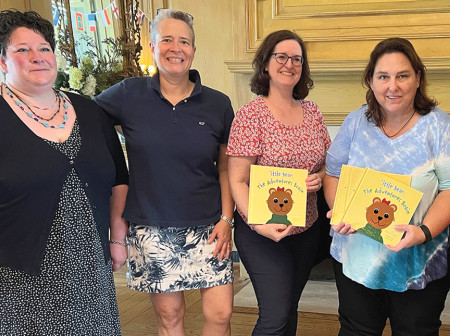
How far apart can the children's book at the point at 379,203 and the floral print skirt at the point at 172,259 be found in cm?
57

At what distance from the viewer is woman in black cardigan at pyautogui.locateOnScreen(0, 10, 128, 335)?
1494 mm

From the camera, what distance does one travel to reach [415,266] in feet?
5.47

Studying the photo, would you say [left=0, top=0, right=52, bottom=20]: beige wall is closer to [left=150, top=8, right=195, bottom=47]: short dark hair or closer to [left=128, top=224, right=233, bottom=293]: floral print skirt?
[left=150, top=8, right=195, bottom=47]: short dark hair

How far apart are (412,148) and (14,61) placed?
4.15 feet

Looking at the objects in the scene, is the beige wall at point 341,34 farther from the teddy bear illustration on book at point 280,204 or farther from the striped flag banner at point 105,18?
the teddy bear illustration on book at point 280,204

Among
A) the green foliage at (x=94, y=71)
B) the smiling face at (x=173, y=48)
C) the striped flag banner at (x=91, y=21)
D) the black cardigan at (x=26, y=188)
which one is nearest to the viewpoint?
the black cardigan at (x=26, y=188)

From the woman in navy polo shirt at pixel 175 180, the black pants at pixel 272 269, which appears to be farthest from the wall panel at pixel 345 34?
the black pants at pixel 272 269

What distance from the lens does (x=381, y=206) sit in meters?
1.64

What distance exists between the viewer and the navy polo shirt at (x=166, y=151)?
187 centimetres

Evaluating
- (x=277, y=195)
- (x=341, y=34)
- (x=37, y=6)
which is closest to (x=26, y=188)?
(x=277, y=195)

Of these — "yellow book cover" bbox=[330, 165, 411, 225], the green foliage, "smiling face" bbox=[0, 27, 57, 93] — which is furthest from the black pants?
the green foliage

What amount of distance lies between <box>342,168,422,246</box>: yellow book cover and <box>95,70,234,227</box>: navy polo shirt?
1.85ft

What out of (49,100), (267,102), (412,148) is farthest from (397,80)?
(49,100)

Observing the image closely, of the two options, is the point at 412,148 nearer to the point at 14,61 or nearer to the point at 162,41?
the point at 162,41
